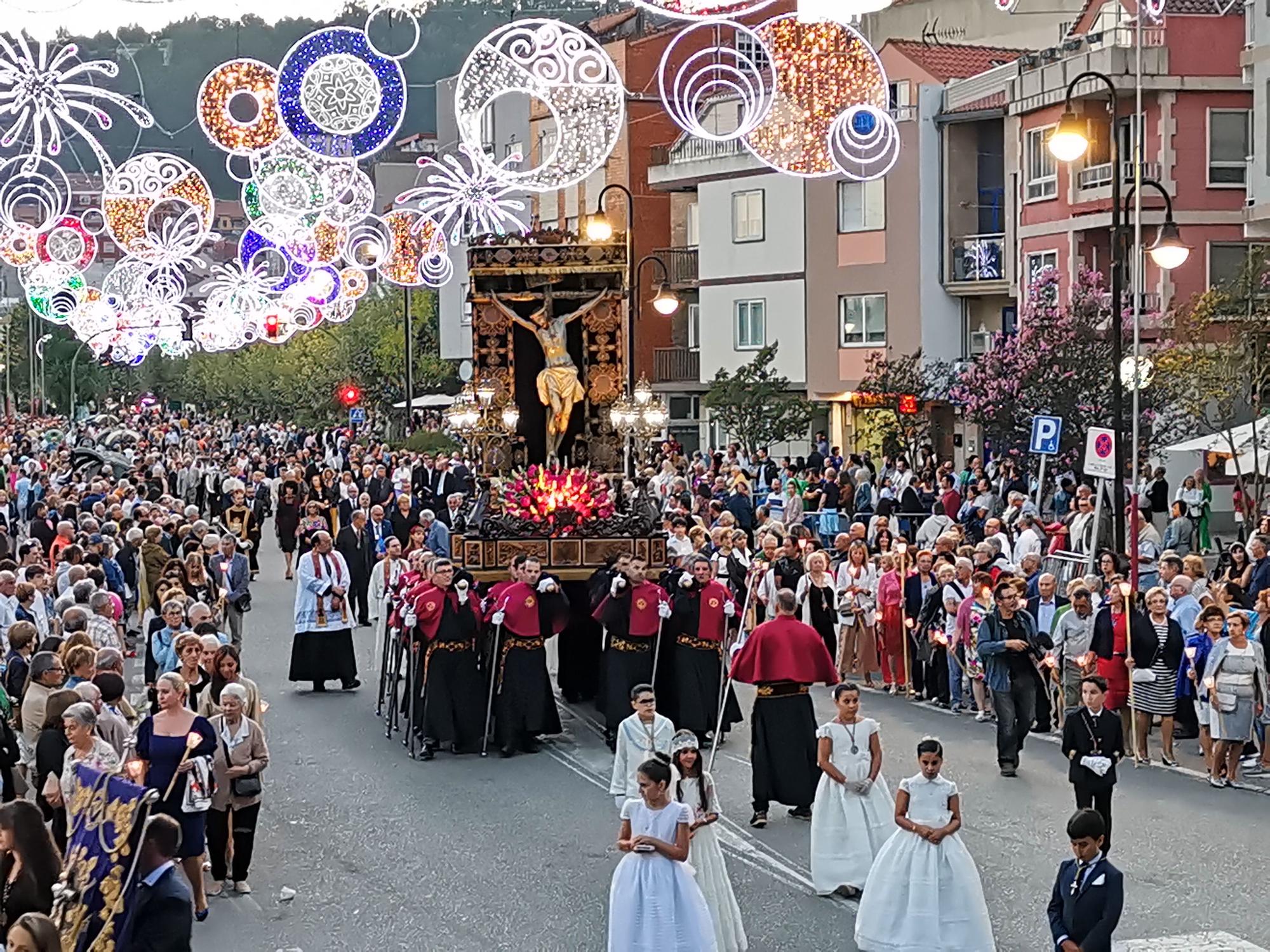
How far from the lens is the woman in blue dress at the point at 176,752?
39.5 ft

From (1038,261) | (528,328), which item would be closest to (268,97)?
(528,328)

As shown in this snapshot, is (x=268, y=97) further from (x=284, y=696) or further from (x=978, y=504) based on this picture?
(x=978, y=504)

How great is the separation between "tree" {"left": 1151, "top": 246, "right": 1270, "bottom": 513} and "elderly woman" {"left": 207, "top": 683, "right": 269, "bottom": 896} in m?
17.9

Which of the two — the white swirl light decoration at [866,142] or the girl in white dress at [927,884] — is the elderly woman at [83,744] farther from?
the white swirl light decoration at [866,142]

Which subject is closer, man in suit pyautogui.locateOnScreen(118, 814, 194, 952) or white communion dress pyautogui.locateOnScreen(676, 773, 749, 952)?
man in suit pyautogui.locateOnScreen(118, 814, 194, 952)

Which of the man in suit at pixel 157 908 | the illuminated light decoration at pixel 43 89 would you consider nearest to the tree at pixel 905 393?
the illuminated light decoration at pixel 43 89

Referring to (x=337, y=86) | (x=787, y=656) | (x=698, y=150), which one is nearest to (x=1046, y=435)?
(x=337, y=86)

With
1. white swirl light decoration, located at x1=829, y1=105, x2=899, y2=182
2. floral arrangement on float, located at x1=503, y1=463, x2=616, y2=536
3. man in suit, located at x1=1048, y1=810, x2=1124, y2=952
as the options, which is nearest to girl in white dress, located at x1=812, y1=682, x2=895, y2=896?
man in suit, located at x1=1048, y1=810, x2=1124, y2=952

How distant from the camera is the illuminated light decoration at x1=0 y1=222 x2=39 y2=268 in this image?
31109 millimetres

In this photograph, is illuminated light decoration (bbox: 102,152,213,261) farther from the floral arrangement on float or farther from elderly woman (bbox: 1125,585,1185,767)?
elderly woman (bbox: 1125,585,1185,767)

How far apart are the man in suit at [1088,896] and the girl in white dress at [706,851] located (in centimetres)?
205

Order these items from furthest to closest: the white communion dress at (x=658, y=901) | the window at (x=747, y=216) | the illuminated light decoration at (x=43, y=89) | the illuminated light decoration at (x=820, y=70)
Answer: the window at (x=747, y=216), the illuminated light decoration at (x=820, y=70), the illuminated light decoration at (x=43, y=89), the white communion dress at (x=658, y=901)

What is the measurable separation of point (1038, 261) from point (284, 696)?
23.8 metres

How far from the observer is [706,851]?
36.9ft
